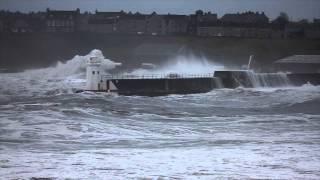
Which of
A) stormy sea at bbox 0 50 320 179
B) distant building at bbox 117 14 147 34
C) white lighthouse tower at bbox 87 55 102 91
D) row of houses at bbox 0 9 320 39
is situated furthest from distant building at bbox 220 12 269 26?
stormy sea at bbox 0 50 320 179

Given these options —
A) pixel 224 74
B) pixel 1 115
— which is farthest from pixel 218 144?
pixel 224 74

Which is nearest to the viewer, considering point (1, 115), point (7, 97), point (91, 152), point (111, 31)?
point (91, 152)

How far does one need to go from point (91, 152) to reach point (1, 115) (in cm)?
413

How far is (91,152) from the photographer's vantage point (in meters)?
5.29

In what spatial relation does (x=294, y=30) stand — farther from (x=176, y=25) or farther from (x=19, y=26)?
(x=19, y=26)

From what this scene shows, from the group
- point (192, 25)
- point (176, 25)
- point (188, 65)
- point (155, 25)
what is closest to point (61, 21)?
point (155, 25)

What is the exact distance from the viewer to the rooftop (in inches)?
843

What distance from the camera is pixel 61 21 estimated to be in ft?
55.0

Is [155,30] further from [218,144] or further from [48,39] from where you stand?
[218,144]

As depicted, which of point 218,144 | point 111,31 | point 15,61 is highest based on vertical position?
point 111,31

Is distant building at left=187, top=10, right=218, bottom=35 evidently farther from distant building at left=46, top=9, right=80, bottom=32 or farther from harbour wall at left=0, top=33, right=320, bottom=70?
distant building at left=46, top=9, right=80, bottom=32

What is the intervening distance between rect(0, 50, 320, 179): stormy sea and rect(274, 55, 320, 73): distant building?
7.93 metres

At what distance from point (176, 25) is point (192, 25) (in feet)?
2.36

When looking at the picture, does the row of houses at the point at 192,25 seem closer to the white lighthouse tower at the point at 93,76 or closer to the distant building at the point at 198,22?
the distant building at the point at 198,22
